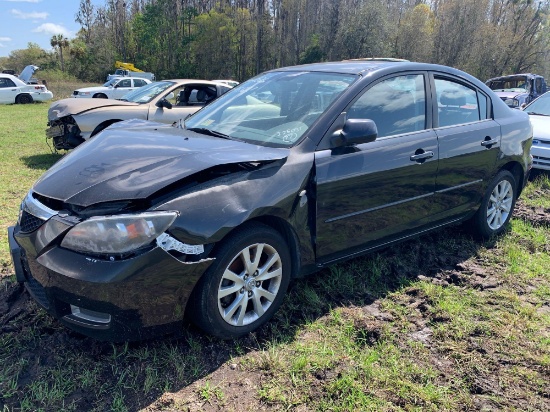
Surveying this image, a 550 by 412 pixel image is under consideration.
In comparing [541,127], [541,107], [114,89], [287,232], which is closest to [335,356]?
A: [287,232]

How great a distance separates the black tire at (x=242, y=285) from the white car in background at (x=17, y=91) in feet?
75.6

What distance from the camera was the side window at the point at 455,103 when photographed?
3.92 m

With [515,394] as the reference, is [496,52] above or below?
above

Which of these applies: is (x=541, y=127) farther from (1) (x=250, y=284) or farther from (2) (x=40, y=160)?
(2) (x=40, y=160)

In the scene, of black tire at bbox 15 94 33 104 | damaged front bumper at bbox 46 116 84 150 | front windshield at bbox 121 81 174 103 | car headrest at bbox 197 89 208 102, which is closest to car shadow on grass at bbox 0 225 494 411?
damaged front bumper at bbox 46 116 84 150

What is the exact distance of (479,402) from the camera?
2422mm

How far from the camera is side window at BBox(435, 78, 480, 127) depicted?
12.8 ft

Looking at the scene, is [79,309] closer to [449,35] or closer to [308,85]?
[308,85]

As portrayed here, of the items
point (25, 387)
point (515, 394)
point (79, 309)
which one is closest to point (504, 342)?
point (515, 394)

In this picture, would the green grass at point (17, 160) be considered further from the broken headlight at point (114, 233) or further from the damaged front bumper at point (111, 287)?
the broken headlight at point (114, 233)

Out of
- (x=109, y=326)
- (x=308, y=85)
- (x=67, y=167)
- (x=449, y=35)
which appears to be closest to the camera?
(x=109, y=326)

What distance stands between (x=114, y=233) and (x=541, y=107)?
8.49 metres

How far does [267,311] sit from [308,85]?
1.77m

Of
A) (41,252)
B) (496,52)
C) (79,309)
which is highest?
(496,52)
